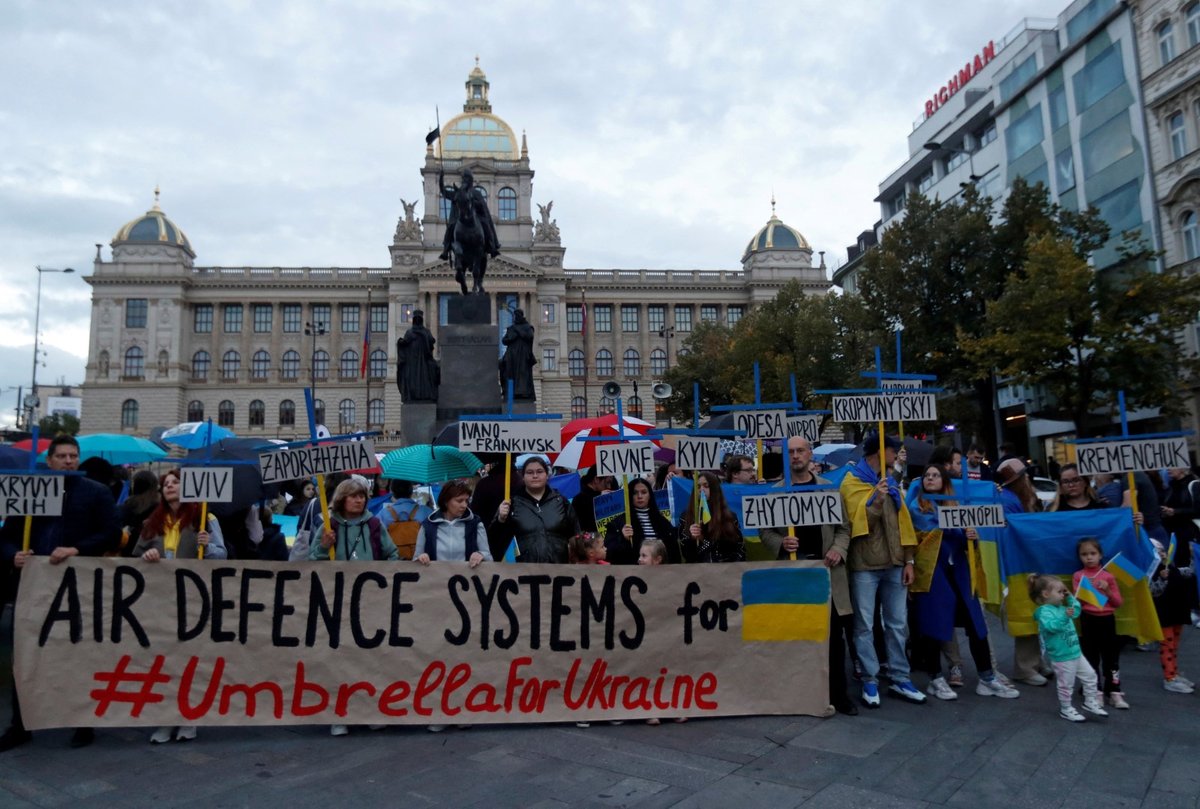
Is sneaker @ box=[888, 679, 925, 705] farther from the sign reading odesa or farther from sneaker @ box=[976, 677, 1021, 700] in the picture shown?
the sign reading odesa

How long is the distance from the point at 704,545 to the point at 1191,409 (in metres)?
26.3

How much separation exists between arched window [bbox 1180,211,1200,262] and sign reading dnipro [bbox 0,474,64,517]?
1170 inches

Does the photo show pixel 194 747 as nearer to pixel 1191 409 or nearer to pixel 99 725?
pixel 99 725

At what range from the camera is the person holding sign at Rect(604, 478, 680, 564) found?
6.32 m

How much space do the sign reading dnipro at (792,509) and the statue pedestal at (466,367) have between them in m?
10.5

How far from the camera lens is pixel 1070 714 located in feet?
17.9

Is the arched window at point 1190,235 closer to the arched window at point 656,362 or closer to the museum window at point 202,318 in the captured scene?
the arched window at point 656,362

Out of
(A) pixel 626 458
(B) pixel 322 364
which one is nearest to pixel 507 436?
(A) pixel 626 458

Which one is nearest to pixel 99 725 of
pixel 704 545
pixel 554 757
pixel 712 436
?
pixel 554 757

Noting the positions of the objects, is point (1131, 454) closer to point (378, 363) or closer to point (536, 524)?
point (536, 524)

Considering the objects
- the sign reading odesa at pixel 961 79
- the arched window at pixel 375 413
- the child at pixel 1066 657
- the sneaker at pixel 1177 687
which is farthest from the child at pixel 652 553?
the arched window at pixel 375 413

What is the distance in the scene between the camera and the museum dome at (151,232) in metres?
67.4

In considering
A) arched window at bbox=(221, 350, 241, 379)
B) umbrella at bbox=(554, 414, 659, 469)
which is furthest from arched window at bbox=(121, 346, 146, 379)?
umbrella at bbox=(554, 414, 659, 469)

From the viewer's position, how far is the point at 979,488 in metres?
7.88
